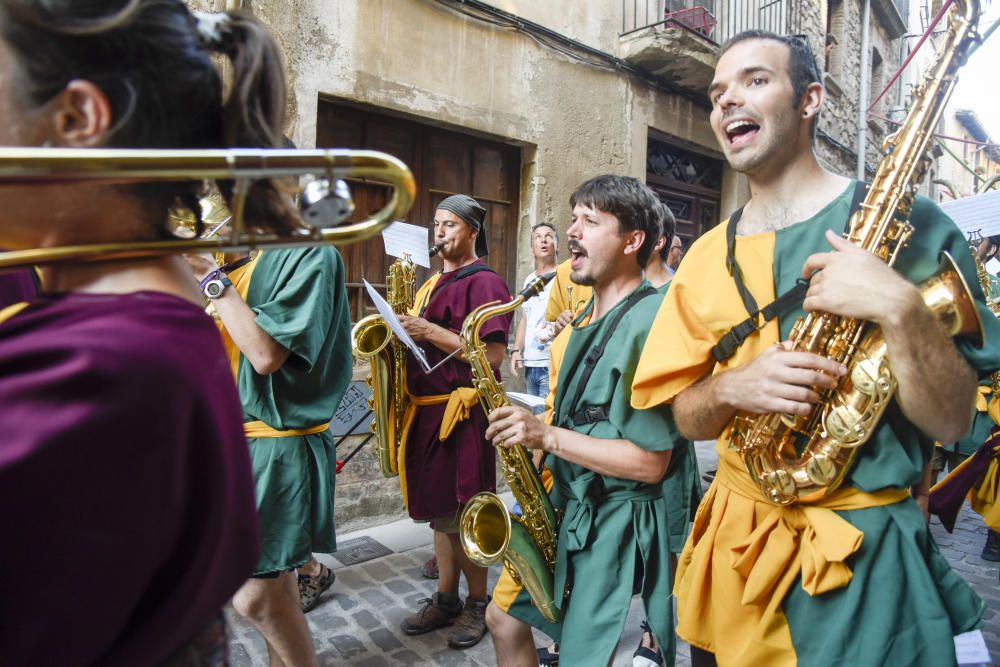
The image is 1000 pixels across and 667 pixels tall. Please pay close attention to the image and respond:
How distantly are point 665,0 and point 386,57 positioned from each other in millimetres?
4235

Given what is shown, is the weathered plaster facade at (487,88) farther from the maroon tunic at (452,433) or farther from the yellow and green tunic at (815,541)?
the yellow and green tunic at (815,541)

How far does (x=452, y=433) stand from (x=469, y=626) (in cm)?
97

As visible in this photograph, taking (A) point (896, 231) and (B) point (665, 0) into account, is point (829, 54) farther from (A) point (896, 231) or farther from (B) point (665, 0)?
(A) point (896, 231)

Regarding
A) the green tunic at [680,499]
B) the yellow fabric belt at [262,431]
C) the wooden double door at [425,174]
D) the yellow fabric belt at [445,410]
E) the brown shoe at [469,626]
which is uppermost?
the wooden double door at [425,174]

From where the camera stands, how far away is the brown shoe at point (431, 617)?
10.2ft

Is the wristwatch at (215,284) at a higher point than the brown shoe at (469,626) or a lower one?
higher

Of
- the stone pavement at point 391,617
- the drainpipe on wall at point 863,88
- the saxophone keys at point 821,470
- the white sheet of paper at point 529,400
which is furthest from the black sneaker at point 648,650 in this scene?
the drainpipe on wall at point 863,88

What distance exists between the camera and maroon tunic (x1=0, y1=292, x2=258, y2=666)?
560mm

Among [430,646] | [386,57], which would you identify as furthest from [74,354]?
[386,57]

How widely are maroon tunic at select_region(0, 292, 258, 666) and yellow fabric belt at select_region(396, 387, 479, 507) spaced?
2557 millimetres

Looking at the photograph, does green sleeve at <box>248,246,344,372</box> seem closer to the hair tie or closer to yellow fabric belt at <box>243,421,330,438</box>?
yellow fabric belt at <box>243,421,330,438</box>

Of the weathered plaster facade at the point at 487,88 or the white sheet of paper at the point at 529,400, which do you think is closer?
the white sheet of paper at the point at 529,400

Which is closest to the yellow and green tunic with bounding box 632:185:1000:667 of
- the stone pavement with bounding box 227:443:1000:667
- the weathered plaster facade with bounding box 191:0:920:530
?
the stone pavement with bounding box 227:443:1000:667

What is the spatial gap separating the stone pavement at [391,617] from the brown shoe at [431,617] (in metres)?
0.04
